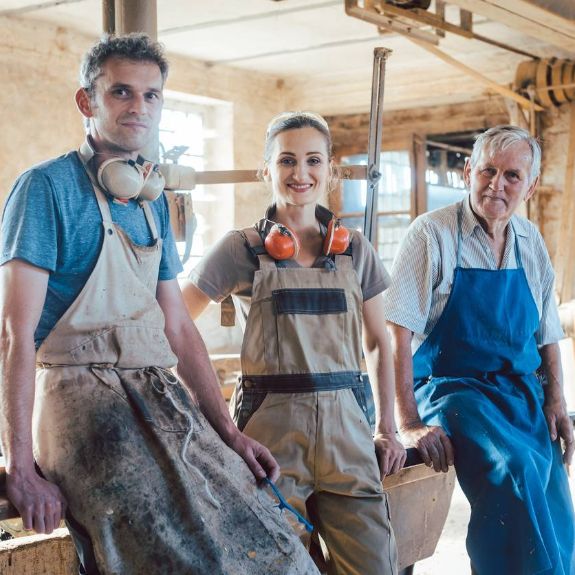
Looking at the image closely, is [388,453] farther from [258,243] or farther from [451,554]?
[451,554]

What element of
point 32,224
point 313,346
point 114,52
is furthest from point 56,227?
point 313,346

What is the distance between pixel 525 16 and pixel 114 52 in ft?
11.9

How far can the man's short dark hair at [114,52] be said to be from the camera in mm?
2197

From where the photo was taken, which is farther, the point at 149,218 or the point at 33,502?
the point at 149,218

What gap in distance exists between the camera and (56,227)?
2039mm

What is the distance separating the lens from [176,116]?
8.57m

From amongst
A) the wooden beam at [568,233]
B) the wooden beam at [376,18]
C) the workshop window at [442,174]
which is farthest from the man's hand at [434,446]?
the workshop window at [442,174]

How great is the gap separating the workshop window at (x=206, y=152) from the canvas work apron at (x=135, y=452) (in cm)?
653

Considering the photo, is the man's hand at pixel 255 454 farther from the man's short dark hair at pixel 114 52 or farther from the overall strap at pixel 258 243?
the man's short dark hair at pixel 114 52

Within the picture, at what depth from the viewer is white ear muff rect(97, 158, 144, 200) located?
6.88 ft

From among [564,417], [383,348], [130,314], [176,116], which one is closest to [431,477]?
[564,417]

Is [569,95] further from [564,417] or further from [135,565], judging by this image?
[135,565]

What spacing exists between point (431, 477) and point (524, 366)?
0.68 meters

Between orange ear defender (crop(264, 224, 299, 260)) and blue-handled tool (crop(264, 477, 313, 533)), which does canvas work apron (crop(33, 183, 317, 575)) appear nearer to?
blue-handled tool (crop(264, 477, 313, 533))
